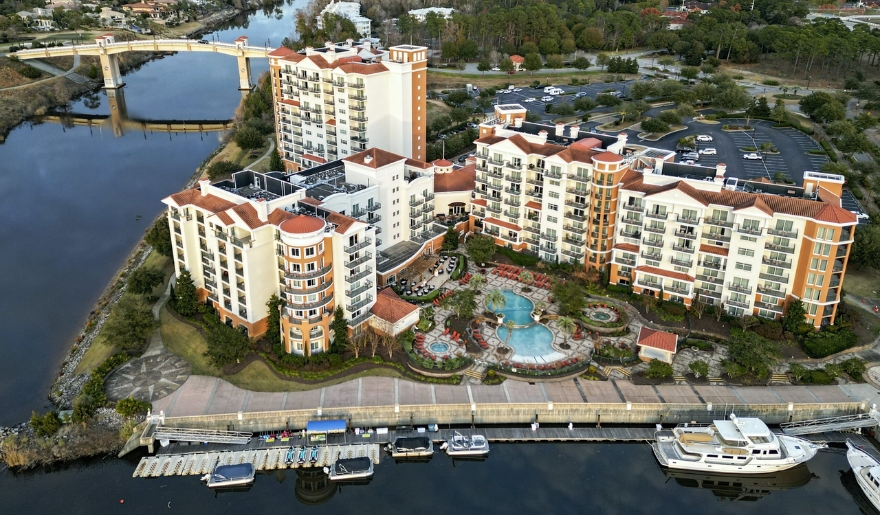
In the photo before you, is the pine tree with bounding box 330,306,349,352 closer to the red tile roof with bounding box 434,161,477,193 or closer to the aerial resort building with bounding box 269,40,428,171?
the red tile roof with bounding box 434,161,477,193

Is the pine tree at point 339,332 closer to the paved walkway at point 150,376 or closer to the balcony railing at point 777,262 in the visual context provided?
the paved walkway at point 150,376

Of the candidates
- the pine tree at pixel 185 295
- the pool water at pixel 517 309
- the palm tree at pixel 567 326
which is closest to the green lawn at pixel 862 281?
the palm tree at pixel 567 326

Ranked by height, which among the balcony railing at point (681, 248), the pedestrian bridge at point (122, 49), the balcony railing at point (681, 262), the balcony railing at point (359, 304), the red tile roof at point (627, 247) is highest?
the pedestrian bridge at point (122, 49)

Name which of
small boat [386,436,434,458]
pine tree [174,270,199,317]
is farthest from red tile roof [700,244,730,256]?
pine tree [174,270,199,317]

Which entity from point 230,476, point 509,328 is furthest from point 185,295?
point 509,328

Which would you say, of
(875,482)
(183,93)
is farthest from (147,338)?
(183,93)

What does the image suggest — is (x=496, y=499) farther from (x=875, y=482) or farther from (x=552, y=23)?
(x=552, y=23)
